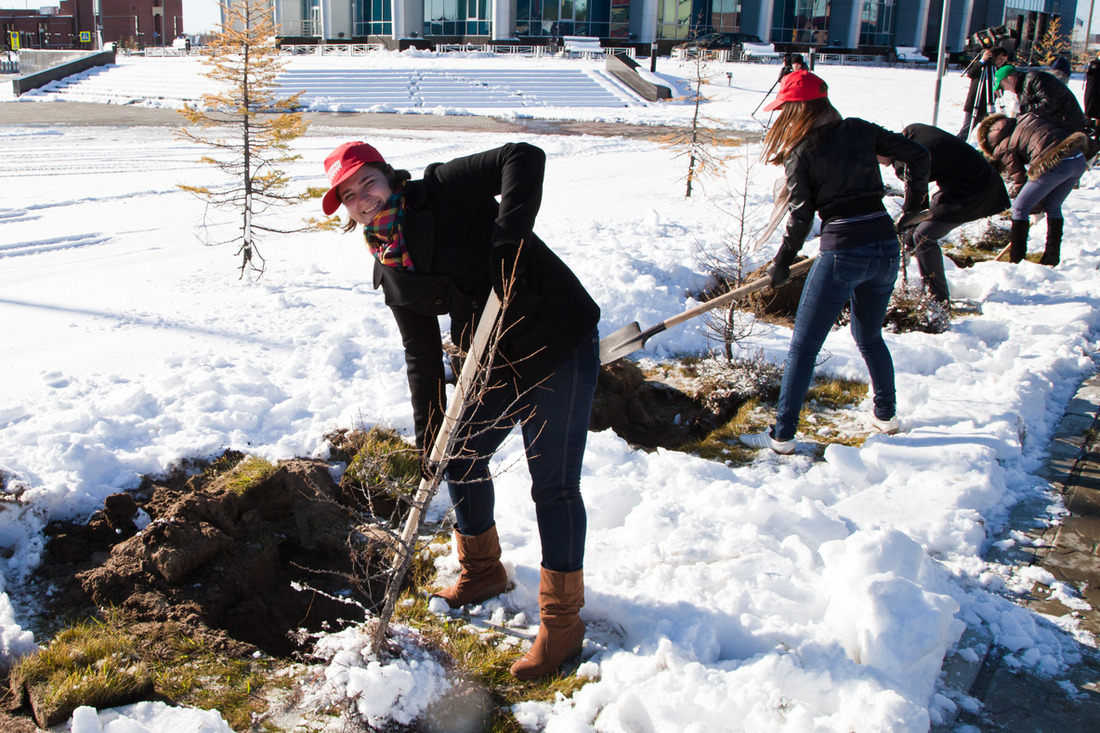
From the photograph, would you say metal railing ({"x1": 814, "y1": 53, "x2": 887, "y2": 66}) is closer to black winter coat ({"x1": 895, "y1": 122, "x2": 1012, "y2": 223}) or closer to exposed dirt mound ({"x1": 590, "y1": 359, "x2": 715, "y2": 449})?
black winter coat ({"x1": 895, "y1": 122, "x2": 1012, "y2": 223})

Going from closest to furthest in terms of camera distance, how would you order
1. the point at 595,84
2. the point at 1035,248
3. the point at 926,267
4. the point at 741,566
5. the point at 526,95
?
the point at 741,566 < the point at 926,267 < the point at 1035,248 < the point at 526,95 < the point at 595,84

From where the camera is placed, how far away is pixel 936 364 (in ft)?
17.4

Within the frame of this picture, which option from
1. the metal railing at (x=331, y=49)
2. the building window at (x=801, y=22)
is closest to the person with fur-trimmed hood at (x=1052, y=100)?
the metal railing at (x=331, y=49)

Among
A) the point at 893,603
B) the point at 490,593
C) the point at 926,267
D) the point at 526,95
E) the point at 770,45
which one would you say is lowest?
the point at 490,593

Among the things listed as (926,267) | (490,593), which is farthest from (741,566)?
(926,267)

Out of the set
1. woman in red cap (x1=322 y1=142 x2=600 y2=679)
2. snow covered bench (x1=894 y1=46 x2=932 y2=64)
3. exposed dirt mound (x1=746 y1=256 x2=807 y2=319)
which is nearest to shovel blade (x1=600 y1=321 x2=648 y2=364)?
woman in red cap (x1=322 y1=142 x2=600 y2=679)

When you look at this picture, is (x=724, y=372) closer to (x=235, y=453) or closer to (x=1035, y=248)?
(x=235, y=453)

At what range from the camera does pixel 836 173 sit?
12.5ft

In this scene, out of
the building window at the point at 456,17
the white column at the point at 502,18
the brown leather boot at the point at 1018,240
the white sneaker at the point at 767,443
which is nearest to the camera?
the white sneaker at the point at 767,443

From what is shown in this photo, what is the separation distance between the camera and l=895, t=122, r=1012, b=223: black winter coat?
16.1 ft

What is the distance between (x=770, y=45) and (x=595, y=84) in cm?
2047

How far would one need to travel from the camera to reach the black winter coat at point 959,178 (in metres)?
4.91

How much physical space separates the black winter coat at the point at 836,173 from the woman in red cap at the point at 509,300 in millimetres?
1794

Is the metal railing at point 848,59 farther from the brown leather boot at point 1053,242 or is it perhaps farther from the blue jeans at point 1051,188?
the blue jeans at point 1051,188
